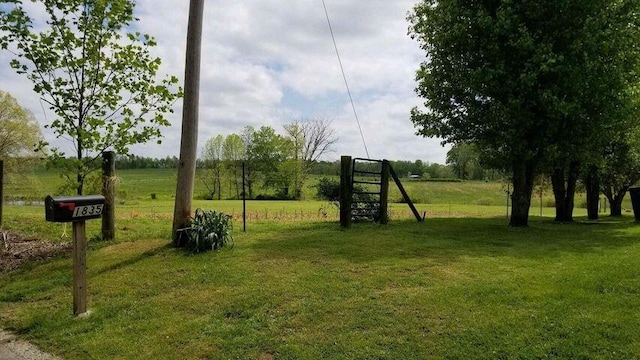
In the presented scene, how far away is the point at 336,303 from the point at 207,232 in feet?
11.4

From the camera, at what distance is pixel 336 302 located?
543cm

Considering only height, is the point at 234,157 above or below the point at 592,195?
above

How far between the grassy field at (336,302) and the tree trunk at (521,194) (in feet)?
15.6

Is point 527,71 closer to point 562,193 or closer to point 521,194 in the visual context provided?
point 521,194

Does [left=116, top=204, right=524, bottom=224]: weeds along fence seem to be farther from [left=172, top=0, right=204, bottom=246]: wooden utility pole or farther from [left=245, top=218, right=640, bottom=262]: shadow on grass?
[left=172, top=0, right=204, bottom=246]: wooden utility pole

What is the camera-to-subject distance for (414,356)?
4.18 metres

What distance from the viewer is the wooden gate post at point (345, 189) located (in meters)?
11.2

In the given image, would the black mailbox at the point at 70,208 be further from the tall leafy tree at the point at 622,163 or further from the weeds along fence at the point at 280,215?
the tall leafy tree at the point at 622,163

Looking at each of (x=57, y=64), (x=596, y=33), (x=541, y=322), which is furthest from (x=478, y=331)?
(x=596, y=33)

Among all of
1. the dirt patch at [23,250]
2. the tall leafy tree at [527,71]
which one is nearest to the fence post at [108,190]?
the dirt patch at [23,250]

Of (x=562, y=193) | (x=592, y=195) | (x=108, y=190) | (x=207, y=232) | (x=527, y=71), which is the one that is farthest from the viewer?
(x=592, y=195)

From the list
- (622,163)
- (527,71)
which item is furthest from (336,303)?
(622,163)

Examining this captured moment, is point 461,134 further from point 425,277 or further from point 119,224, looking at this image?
point 119,224

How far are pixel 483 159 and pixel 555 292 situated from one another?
33.0ft
